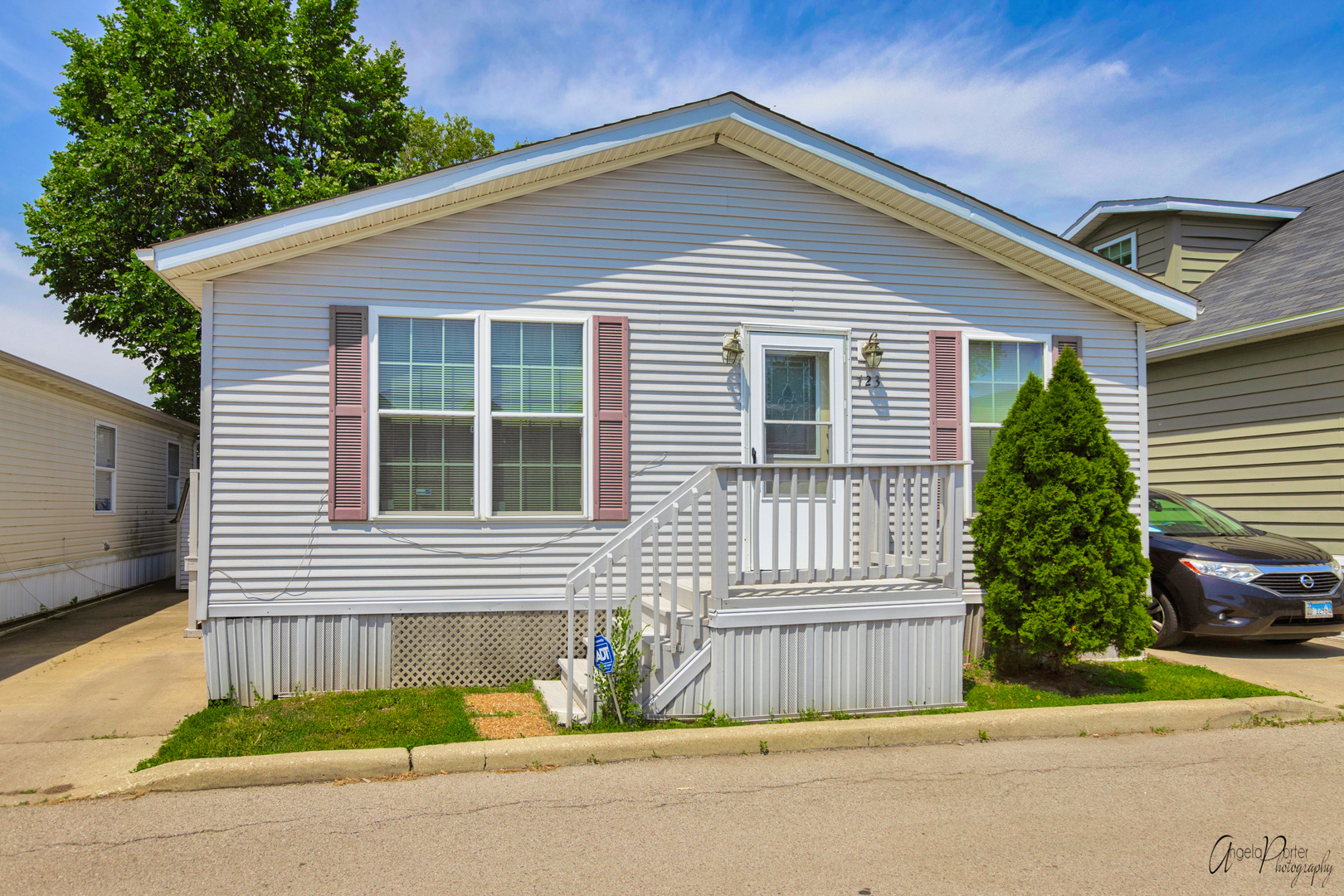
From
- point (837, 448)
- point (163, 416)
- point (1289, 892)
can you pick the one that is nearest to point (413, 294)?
point (837, 448)

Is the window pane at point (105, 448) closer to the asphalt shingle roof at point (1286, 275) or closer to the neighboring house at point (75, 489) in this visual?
the neighboring house at point (75, 489)

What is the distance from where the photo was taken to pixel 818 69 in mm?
10297

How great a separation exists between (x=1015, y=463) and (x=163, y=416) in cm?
1451

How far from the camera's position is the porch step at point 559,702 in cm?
534

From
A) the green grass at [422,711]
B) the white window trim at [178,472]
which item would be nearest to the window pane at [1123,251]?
the green grass at [422,711]

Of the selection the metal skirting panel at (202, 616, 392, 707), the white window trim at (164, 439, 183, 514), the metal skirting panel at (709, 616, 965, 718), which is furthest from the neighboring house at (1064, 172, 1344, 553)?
the white window trim at (164, 439, 183, 514)

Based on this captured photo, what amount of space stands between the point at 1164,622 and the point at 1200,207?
8592 mm

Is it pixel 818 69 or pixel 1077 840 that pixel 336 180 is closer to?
pixel 818 69

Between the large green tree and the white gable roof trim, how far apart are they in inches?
441

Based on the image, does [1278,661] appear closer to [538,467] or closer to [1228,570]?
[1228,570]

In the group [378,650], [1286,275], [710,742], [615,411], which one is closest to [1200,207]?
[1286,275]

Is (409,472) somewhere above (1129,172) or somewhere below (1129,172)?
below

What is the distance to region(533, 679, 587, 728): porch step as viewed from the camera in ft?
17.5

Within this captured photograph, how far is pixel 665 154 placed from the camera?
7027 millimetres
